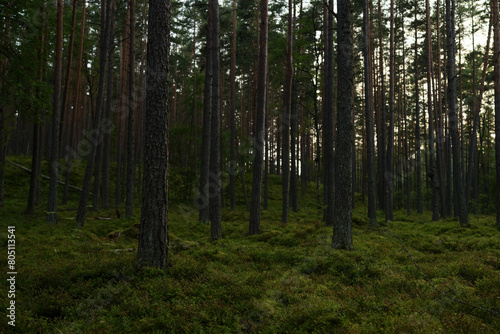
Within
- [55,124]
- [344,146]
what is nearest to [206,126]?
[55,124]

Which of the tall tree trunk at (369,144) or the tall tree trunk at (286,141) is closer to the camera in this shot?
the tall tree trunk at (286,141)

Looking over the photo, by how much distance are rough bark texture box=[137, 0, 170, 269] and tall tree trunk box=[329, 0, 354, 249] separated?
508 centimetres

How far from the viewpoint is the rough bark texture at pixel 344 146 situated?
8938 mm

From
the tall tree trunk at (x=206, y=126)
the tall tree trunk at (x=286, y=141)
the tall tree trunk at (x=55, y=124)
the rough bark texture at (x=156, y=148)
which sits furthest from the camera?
the tall tree trunk at (x=286, y=141)

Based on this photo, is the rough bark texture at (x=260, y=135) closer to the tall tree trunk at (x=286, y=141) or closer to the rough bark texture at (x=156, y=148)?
the tall tree trunk at (x=286, y=141)

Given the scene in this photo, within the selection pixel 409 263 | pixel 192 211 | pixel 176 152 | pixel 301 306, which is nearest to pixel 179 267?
pixel 301 306

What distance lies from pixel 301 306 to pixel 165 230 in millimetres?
3192

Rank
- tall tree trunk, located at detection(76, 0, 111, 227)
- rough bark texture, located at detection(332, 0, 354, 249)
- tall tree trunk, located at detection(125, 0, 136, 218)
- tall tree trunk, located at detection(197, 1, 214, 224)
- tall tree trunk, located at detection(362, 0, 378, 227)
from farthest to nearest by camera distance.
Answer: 1. tall tree trunk, located at detection(125, 0, 136, 218)
2. tall tree trunk, located at detection(362, 0, 378, 227)
3. tall tree trunk, located at detection(197, 1, 214, 224)
4. tall tree trunk, located at detection(76, 0, 111, 227)
5. rough bark texture, located at detection(332, 0, 354, 249)

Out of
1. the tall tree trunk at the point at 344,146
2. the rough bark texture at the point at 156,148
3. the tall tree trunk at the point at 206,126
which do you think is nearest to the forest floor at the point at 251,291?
the rough bark texture at the point at 156,148

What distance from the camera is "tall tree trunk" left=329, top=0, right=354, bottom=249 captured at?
8938mm

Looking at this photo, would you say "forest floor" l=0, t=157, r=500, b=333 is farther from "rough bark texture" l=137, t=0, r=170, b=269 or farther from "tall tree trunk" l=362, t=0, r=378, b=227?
"tall tree trunk" l=362, t=0, r=378, b=227

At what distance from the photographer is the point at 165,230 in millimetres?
6496

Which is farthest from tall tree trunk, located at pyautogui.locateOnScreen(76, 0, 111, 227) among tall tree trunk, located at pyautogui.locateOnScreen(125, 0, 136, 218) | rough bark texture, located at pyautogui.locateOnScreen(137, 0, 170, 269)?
rough bark texture, located at pyautogui.locateOnScreen(137, 0, 170, 269)

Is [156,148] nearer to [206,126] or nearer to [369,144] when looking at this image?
[206,126]
